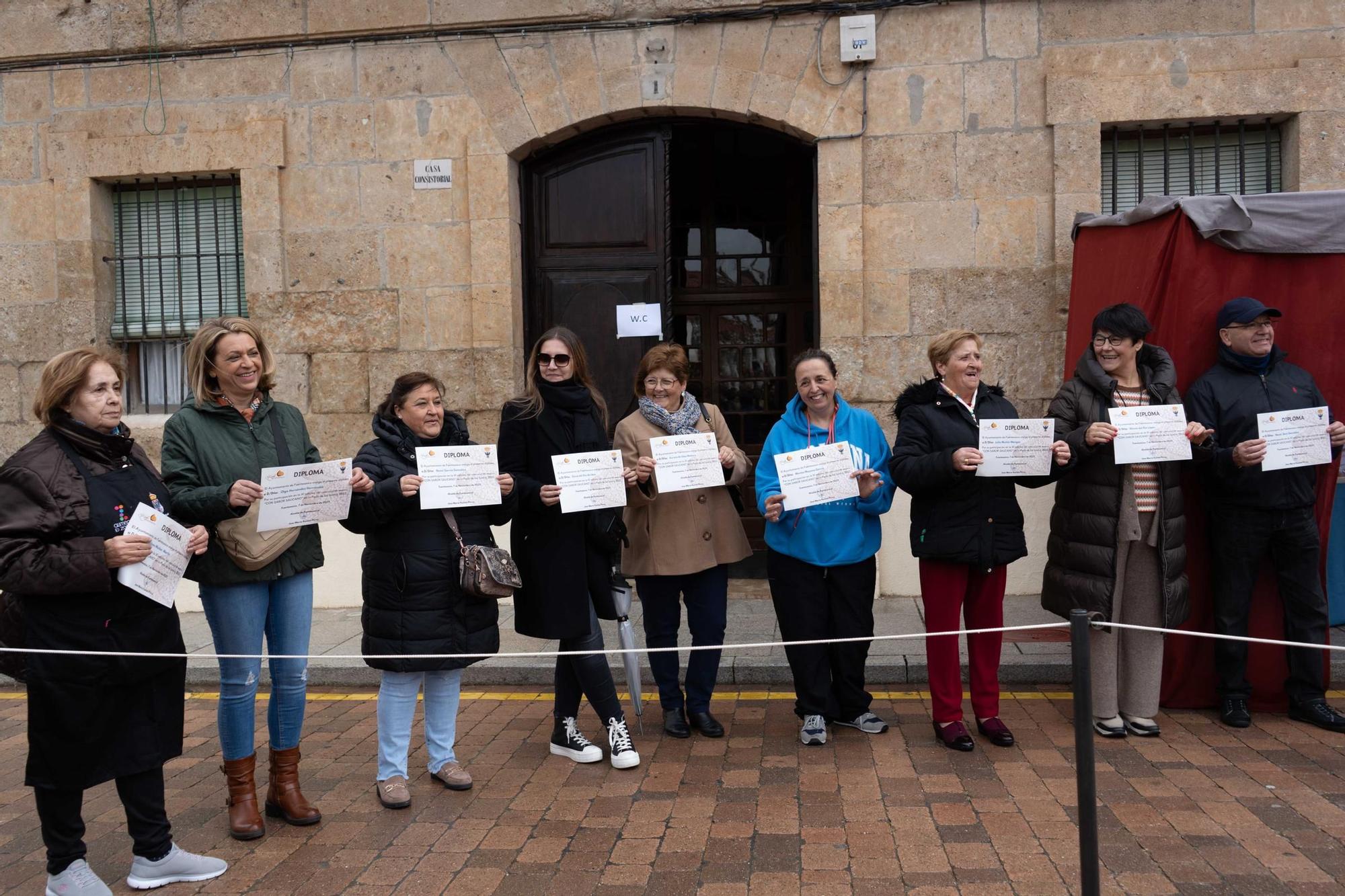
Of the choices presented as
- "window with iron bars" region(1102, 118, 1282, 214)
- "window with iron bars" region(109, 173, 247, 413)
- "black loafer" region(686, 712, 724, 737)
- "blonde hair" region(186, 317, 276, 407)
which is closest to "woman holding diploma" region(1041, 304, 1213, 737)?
"black loafer" region(686, 712, 724, 737)

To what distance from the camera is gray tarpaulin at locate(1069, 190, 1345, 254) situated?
5398 mm

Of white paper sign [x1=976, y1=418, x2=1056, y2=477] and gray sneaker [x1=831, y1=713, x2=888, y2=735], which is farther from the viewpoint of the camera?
gray sneaker [x1=831, y1=713, x2=888, y2=735]

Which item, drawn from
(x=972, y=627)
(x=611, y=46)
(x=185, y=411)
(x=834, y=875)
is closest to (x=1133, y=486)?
(x=972, y=627)

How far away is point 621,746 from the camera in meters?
4.78

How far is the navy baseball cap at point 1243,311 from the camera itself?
508 cm

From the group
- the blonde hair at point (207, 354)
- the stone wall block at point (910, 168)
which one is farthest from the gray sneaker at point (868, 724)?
the stone wall block at point (910, 168)

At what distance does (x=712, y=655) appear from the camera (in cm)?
527

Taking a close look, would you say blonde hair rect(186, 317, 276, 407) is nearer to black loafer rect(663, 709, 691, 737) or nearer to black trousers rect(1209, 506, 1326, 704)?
black loafer rect(663, 709, 691, 737)

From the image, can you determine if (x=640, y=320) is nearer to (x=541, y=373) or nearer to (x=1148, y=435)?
(x=541, y=373)

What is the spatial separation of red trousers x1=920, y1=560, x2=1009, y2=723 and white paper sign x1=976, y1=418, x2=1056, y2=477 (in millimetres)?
495

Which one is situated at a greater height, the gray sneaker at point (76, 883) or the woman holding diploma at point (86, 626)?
the woman holding diploma at point (86, 626)

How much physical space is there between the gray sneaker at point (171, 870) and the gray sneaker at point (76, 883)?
117mm

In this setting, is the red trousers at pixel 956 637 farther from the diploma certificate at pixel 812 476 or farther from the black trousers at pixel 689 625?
the black trousers at pixel 689 625

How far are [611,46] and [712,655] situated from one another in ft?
16.0
